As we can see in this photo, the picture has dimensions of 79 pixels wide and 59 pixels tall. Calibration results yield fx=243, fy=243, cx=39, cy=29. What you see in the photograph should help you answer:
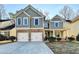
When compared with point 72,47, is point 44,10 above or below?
above

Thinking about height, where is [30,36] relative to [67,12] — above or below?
below

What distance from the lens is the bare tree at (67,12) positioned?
10.4 feet

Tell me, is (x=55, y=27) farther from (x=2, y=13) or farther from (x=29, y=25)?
(x=2, y=13)

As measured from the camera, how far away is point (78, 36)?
3.17 metres

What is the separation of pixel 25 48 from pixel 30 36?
18cm

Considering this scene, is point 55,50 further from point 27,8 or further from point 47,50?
point 27,8

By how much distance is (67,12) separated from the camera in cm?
321

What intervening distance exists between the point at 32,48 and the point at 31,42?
0.31 ft

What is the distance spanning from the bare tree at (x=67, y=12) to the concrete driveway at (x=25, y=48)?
0.47 m

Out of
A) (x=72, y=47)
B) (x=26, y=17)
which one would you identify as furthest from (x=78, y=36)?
(x=26, y=17)

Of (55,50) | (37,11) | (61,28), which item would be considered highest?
(37,11)

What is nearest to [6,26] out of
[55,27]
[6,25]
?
[6,25]

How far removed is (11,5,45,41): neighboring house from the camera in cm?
323

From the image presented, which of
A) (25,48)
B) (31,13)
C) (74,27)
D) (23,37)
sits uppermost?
(31,13)
